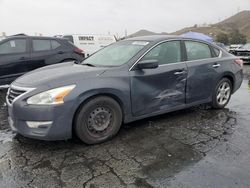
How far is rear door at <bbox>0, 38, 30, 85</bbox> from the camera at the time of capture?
7527 mm

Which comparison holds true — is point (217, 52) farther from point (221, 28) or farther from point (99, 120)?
point (221, 28)

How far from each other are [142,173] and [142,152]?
21.9 inches

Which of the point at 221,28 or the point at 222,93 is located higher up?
the point at 221,28

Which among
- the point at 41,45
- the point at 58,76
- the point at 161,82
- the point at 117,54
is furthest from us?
the point at 41,45

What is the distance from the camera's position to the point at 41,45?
8250 millimetres

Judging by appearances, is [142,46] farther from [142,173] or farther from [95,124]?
[142,173]

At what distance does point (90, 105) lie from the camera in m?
3.84

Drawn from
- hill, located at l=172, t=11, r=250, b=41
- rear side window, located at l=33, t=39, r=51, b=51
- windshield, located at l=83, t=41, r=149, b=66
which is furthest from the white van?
hill, located at l=172, t=11, r=250, b=41

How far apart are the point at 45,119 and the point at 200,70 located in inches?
116

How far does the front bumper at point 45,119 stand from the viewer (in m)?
3.57

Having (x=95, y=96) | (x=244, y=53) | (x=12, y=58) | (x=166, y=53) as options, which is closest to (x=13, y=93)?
(x=95, y=96)

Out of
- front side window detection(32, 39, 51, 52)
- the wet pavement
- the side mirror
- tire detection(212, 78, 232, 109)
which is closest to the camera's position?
the wet pavement

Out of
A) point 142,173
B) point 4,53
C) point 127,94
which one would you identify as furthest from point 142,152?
point 4,53

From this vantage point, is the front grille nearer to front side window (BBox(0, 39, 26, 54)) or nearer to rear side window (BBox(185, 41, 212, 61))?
rear side window (BBox(185, 41, 212, 61))
